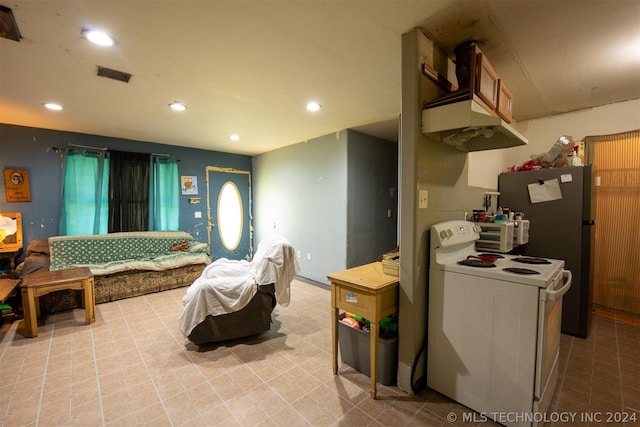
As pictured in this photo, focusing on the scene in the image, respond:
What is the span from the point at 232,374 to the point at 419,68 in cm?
256

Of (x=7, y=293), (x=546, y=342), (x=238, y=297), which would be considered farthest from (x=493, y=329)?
(x=7, y=293)

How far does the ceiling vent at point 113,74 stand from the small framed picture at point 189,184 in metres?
2.83

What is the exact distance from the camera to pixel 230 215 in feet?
18.6

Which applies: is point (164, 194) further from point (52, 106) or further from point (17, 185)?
point (52, 106)

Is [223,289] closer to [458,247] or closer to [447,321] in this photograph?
[447,321]

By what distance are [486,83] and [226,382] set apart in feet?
8.94

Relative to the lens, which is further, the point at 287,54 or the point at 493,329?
the point at 287,54

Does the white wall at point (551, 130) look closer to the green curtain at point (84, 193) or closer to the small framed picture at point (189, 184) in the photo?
the small framed picture at point (189, 184)

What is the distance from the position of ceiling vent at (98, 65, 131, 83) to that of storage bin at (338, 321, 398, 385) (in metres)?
2.72

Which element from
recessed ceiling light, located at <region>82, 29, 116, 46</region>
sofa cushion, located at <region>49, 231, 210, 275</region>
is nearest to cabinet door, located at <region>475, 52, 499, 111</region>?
recessed ceiling light, located at <region>82, 29, 116, 46</region>

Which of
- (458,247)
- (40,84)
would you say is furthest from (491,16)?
(40,84)

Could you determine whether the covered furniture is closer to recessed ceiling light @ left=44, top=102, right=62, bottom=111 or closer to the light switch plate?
the light switch plate

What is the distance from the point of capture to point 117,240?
4066mm

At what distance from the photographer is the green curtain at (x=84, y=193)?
3971 mm
